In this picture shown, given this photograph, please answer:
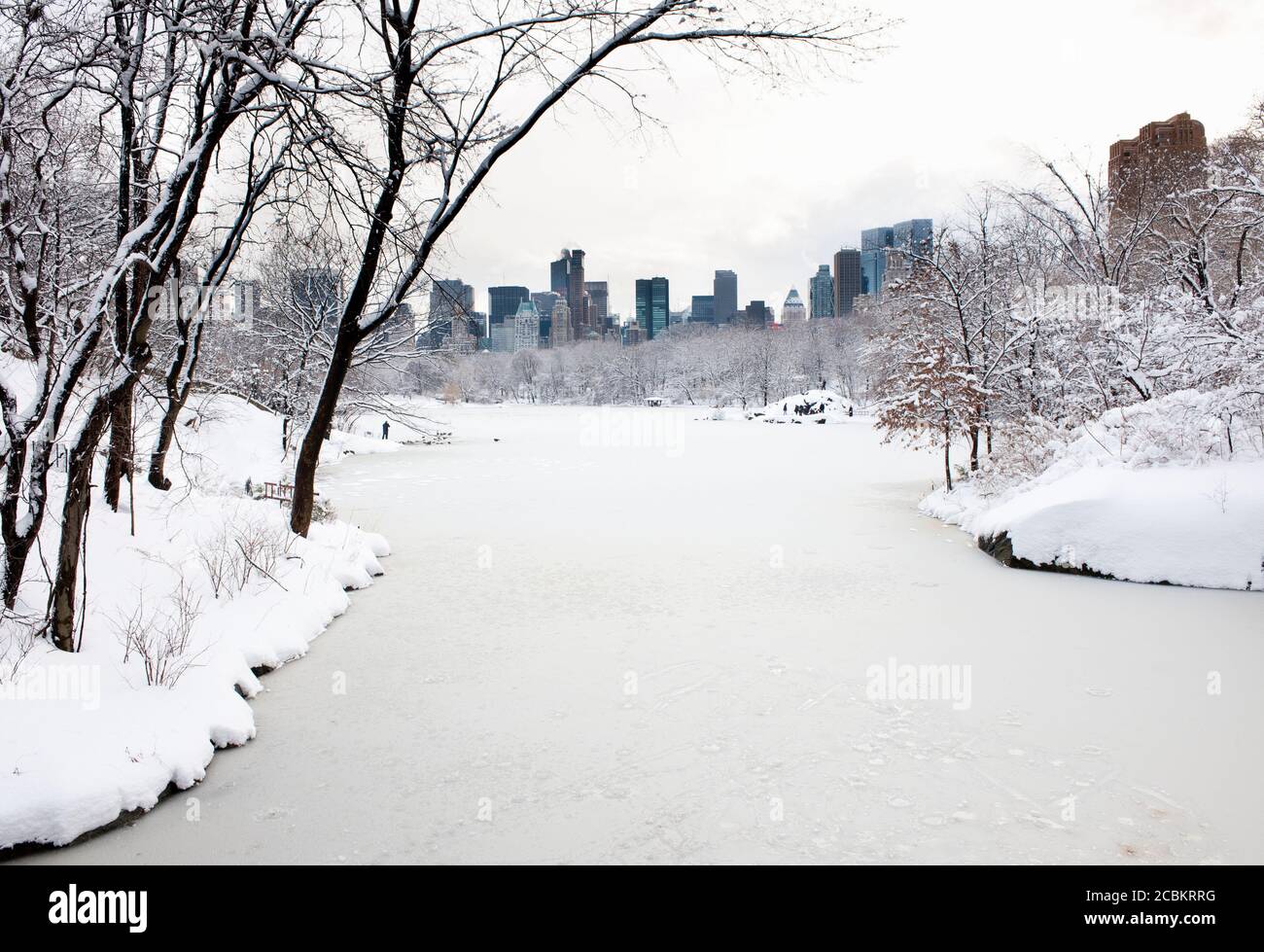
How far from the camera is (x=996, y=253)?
71.2 feet

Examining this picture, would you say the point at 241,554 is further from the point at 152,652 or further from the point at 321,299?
the point at 321,299

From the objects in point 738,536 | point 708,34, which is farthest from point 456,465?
point 708,34

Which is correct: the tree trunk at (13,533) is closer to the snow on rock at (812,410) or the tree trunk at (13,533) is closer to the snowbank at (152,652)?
the snowbank at (152,652)

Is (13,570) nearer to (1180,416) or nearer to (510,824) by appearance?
(510,824)

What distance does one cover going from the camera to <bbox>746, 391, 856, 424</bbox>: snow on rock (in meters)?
63.0

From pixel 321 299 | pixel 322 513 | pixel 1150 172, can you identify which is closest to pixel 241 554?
pixel 322 513

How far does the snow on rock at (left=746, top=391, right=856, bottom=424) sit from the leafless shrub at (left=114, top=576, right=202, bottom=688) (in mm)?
57764

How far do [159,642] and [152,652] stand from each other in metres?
0.11

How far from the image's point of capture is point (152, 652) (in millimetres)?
5570

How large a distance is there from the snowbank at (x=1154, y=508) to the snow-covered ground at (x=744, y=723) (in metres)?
0.55

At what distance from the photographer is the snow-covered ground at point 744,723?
12.9ft

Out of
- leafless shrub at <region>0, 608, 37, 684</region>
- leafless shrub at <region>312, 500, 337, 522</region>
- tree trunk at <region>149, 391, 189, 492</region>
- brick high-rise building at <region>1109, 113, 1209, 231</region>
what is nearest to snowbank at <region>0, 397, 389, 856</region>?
leafless shrub at <region>0, 608, 37, 684</region>

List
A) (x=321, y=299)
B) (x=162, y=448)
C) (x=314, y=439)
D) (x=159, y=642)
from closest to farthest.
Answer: (x=159, y=642)
(x=314, y=439)
(x=162, y=448)
(x=321, y=299)
